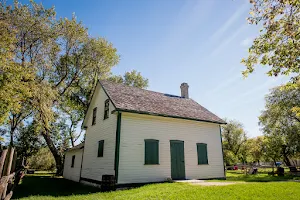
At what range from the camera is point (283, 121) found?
26641 millimetres

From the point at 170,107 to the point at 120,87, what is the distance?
4.37 meters

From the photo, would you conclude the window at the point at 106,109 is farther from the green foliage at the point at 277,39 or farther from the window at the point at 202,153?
the green foliage at the point at 277,39

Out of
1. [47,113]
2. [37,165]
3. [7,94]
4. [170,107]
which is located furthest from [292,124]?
[37,165]

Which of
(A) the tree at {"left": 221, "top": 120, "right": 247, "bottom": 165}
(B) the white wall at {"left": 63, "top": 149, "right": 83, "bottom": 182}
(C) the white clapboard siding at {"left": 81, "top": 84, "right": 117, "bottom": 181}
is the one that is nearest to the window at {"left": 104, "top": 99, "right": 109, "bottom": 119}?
(C) the white clapboard siding at {"left": 81, "top": 84, "right": 117, "bottom": 181}

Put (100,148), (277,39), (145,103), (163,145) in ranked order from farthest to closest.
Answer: (145,103)
(100,148)
(163,145)
(277,39)

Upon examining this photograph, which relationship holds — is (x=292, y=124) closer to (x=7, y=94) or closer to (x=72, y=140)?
(x=7, y=94)

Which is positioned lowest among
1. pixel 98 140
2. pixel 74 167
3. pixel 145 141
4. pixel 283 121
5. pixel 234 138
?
pixel 74 167

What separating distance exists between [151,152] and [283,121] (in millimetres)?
23185

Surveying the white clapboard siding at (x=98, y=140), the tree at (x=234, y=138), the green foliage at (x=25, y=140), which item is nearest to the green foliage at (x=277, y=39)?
the white clapboard siding at (x=98, y=140)

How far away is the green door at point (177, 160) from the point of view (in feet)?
42.4

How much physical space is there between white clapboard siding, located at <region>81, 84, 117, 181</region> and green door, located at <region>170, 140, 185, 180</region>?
13.2 feet

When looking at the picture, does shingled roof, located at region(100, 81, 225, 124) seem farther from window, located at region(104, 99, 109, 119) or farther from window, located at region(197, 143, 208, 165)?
window, located at region(197, 143, 208, 165)

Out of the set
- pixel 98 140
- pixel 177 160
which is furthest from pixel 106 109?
pixel 177 160

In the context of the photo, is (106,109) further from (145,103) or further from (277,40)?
(277,40)
